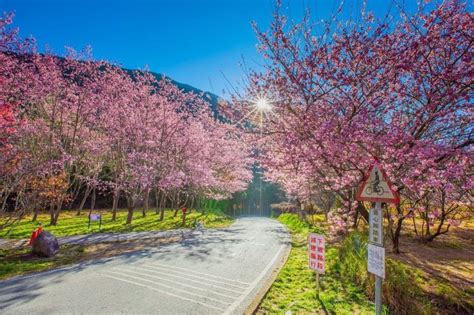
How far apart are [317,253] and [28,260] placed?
387 inches

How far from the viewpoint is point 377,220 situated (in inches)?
179

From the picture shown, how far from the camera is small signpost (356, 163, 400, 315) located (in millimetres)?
4328

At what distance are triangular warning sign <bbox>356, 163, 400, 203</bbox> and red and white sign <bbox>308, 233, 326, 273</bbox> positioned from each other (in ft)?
7.34

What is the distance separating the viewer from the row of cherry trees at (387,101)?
5.45 metres

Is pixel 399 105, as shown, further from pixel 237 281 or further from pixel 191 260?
pixel 191 260

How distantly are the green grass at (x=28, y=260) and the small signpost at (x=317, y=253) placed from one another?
808 centimetres

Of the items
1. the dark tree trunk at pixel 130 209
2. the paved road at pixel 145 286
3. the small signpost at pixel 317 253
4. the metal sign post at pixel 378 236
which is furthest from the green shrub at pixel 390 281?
the dark tree trunk at pixel 130 209

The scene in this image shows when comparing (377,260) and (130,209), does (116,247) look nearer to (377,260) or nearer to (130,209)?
(130,209)

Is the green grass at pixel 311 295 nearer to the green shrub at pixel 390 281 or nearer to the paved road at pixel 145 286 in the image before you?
the green shrub at pixel 390 281

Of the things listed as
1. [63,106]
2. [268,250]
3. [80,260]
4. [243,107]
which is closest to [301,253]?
[268,250]

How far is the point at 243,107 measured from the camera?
8.35 metres

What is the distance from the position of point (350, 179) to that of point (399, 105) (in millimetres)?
2118

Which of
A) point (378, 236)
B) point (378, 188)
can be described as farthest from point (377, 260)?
point (378, 188)

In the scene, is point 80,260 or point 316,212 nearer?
point 80,260
